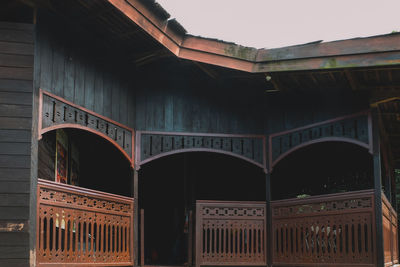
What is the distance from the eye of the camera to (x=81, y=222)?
9727 millimetres

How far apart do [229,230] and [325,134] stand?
260 centimetres

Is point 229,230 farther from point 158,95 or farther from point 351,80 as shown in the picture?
point 351,80

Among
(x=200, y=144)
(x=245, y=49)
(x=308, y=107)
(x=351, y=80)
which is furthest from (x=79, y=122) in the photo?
(x=351, y=80)

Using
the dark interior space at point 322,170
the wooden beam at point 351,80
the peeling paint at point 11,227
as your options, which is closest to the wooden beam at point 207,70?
the wooden beam at point 351,80

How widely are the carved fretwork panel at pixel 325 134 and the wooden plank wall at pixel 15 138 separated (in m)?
5.36

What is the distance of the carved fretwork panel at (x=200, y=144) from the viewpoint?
11.7 metres

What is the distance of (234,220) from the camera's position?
1168 centimetres

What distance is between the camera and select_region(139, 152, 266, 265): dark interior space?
47.9 feet

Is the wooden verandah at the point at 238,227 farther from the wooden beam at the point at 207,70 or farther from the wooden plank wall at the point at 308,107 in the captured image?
the wooden beam at the point at 207,70

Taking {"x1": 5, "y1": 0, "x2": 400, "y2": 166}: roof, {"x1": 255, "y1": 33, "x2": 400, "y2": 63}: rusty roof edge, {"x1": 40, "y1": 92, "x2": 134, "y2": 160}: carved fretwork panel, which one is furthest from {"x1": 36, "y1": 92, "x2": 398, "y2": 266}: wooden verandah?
{"x1": 255, "y1": 33, "x2": 400, "y2": 63}: rusty roof edge

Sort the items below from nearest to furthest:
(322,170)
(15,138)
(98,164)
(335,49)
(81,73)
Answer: (15,138) → (335,49) → (81,73) → (98,164) → (322,170)

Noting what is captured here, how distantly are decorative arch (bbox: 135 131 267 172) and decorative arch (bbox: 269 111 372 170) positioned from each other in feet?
0.97

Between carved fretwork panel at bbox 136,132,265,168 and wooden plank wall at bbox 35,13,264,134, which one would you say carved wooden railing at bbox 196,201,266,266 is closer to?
carved fretwork panel at bbox 136,132,265,168

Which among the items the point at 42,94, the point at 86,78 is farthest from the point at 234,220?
the point at 42,94
